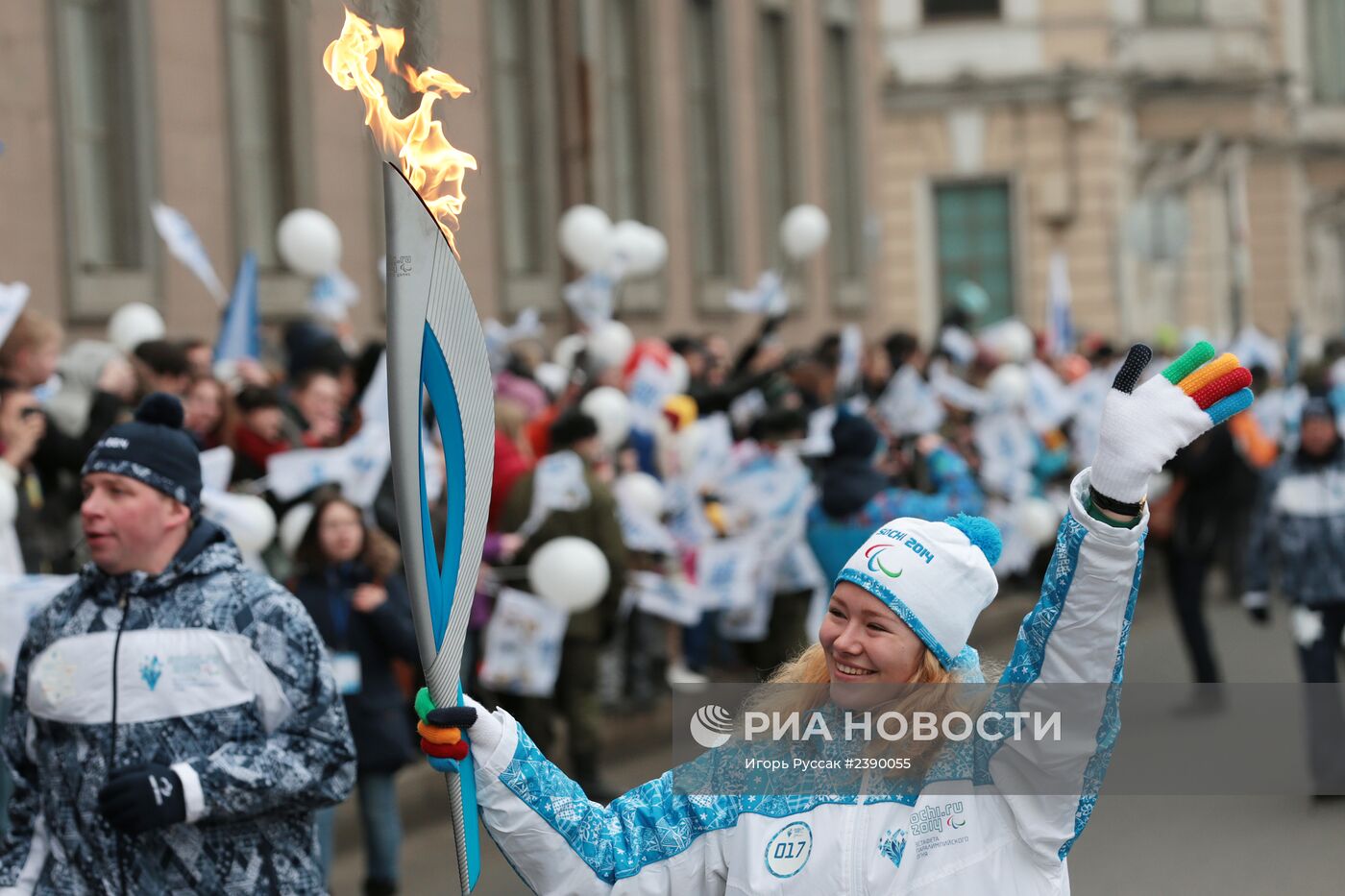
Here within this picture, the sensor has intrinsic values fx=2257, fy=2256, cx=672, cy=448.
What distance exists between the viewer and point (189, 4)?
13180mm

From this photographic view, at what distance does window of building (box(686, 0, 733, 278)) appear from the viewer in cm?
2181

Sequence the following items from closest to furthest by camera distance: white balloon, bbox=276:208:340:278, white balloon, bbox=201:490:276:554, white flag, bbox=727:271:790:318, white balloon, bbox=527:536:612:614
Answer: white balloon, bbox=201:490:276:554 < white balloon, bbox=527:536:612:614 < white balloon, bbox=276:208:340:278 < white flag, bbox=727:271:790:318

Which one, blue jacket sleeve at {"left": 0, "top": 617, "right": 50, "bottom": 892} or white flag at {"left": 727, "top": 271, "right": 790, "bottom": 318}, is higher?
white flag at {"left": 727, "top": 271, "right": 790, "bottom": 318}

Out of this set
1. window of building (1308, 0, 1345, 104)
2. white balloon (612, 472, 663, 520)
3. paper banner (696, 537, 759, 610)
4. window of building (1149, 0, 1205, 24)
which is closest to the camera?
white balloon (612, 472, 663, 520)

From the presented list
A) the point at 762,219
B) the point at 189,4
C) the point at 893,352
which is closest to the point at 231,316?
the point at 189,4

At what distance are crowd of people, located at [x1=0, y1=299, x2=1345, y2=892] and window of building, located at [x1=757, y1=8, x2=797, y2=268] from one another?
9.02m

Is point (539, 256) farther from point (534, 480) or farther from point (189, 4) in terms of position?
point (534, 480)

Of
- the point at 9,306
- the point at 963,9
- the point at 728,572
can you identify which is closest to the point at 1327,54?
the point at 963,9

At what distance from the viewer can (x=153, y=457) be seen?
4.47m

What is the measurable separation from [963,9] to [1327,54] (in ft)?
43.7

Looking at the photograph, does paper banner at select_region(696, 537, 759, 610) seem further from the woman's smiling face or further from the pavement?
the woman's smiling face

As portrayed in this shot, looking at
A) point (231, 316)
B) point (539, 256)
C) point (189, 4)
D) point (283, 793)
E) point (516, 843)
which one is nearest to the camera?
point (516, 843)

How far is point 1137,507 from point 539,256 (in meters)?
14.9

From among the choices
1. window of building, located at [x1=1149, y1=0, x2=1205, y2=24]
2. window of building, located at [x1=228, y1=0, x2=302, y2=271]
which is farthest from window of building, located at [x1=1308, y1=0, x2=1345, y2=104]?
window of building, located at [x1=228, y1=0, x2=302, y2=271]
